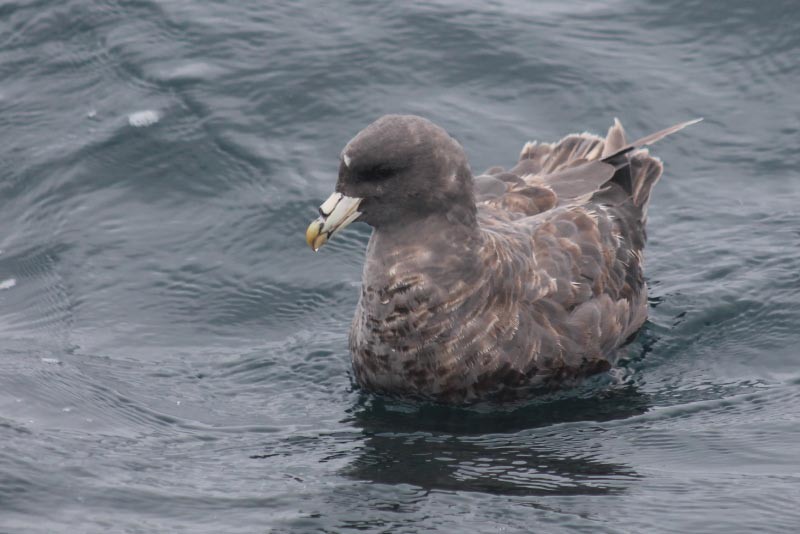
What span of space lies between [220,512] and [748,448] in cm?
297

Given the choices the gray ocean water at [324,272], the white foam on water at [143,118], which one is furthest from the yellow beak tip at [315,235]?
the white foam on water at [143,118]

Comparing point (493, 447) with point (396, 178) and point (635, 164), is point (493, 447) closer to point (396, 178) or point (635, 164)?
point (396, 178)

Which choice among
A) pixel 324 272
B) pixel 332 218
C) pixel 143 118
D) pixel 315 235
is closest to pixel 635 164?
pixel 324 272

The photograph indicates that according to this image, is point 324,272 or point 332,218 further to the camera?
point 324,272

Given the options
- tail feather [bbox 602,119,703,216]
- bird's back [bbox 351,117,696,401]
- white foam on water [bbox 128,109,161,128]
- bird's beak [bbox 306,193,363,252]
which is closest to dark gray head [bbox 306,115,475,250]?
bird's beak [bbox 306,193,363,252]

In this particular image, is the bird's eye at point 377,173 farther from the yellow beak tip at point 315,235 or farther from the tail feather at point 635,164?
the tail feather at point 635,164

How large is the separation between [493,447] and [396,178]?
164 cm

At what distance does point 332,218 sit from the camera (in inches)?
313

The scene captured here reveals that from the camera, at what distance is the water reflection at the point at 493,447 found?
24.0 feet

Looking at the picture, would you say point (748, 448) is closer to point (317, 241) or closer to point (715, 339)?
point (715, 339)

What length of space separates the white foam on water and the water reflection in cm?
411

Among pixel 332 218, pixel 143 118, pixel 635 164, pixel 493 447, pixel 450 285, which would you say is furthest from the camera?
pixel 143 118

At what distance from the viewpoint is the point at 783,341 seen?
9.20m

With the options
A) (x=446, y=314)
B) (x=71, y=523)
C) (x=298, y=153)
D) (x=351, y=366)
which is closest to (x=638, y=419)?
(x=446, y=314)
